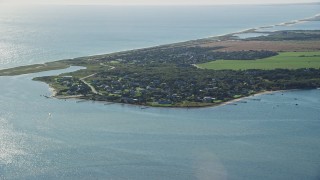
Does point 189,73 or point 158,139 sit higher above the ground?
point 189,73

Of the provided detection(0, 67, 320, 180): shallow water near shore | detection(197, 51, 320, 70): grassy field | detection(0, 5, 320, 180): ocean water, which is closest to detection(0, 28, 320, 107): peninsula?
detection(197, 51, 320, 70): grassy field

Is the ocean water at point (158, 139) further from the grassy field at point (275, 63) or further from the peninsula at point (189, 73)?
the grassy field at point (275, 63)

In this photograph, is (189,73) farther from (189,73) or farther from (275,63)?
(275,63)

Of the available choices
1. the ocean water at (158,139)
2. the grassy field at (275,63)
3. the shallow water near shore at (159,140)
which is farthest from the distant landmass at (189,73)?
the shallow water near shore at (159,140)

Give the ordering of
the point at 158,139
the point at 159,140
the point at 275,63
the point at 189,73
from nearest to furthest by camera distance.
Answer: the point at 159,140
the point at 158,139
the point at 189,73
the point at 275,63

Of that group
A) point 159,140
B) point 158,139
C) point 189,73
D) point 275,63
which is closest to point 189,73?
point 189,73

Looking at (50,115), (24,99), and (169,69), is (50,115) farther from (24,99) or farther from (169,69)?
(169,69)

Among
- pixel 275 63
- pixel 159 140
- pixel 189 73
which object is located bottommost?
pixel 159 140
